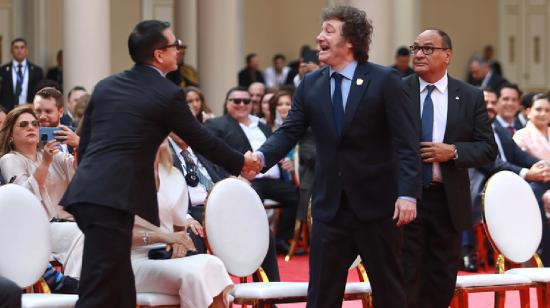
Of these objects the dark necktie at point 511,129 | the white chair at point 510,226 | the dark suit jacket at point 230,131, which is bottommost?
the white chair at point 510,226

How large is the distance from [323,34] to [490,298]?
422 centimetres

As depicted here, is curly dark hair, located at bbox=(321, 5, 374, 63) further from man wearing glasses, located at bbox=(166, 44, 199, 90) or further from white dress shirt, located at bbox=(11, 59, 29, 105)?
white dress shirt, located at bbox=(11, 59, 29, 105)

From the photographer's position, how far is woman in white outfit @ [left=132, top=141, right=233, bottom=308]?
6418 mm

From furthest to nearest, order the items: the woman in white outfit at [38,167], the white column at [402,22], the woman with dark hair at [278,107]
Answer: the white column at [402,22], the woman with dark hair at [278,107], the woman in white outfit at [38,167]

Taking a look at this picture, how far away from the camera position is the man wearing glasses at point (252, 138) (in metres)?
11.0

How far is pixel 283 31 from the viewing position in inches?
782

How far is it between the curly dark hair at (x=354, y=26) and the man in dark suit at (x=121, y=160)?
2.86 ft

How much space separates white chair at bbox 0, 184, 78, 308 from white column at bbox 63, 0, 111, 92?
636 cm

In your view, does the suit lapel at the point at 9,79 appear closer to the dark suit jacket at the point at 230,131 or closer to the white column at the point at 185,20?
the white column at the point at 185,20

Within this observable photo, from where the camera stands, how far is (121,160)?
5684 mm

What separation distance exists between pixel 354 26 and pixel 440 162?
104 cm

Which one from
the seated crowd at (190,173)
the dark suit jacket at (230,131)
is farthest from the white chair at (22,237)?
the dark suit jacket at (230,131)

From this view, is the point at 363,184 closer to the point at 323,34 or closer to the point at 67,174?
the point at 323,34

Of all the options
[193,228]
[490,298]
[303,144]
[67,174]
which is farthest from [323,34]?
[303,144]
